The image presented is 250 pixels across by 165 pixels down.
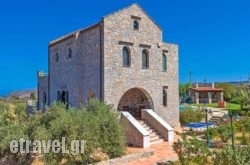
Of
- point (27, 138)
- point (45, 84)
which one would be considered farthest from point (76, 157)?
point (45, 84)

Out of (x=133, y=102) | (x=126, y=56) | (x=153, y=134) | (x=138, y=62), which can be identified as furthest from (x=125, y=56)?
(x=153, y=134)

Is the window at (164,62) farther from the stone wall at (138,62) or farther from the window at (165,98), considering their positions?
the window at (165,98)

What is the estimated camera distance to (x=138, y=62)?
78.7 ft

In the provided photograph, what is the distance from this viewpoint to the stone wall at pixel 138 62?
22156 millimetres

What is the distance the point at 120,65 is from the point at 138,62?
1885 millimetres

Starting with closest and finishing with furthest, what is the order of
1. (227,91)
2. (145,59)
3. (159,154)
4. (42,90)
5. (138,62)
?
(159,154) → (138,62) → (145,59) → (42,90) → (227,91)

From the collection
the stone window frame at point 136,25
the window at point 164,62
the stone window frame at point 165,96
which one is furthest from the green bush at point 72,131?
the window at point 164,62

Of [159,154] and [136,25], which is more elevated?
[136,25]

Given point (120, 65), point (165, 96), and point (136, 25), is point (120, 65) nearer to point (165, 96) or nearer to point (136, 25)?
point (136, 25)

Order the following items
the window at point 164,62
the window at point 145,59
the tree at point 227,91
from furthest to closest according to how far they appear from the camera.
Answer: the tree at point 227,91 → the window at point 164,62 → the window at point 145,59

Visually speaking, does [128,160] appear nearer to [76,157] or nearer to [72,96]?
[76,157]

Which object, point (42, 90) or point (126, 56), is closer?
point (126, 56)

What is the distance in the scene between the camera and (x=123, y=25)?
23.0m

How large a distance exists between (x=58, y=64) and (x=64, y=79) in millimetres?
1895
